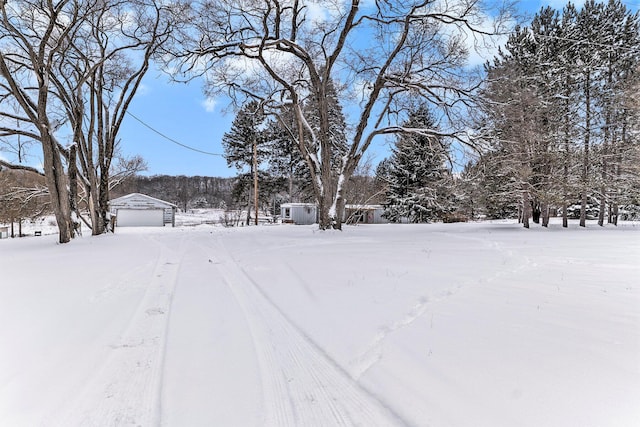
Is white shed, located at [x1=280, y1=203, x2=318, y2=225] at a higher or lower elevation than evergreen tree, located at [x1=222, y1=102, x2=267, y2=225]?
lower

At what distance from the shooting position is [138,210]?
31.5 metres

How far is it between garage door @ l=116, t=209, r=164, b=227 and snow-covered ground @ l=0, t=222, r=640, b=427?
29.4 metres

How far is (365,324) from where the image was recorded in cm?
294

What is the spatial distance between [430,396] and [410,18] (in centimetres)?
1207

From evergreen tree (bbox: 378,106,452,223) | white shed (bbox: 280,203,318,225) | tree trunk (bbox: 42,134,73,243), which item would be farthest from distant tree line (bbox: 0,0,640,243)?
white shed (bbox: 280,203,318,225)

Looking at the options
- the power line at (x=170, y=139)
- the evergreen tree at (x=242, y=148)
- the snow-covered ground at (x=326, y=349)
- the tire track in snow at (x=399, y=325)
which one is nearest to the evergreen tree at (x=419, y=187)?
the evergreen tree at (x=242, y=148)

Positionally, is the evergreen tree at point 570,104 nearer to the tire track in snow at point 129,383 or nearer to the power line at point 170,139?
the tire track in snow at point 129,383

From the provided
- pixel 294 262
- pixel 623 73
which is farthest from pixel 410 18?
pixel 623 73

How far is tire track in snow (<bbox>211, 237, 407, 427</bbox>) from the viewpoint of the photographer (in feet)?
5.70

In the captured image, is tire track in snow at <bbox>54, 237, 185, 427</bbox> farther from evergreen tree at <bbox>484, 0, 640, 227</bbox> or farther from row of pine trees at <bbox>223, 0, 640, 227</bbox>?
evergreen tree at <bbox>484, 0, 640, 227</bbox>

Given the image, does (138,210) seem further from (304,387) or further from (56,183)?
(304,387)

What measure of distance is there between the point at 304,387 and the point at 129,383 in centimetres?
108

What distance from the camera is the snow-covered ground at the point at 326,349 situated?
5.82ft

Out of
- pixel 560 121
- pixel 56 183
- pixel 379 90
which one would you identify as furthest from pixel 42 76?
pixel 560 121
